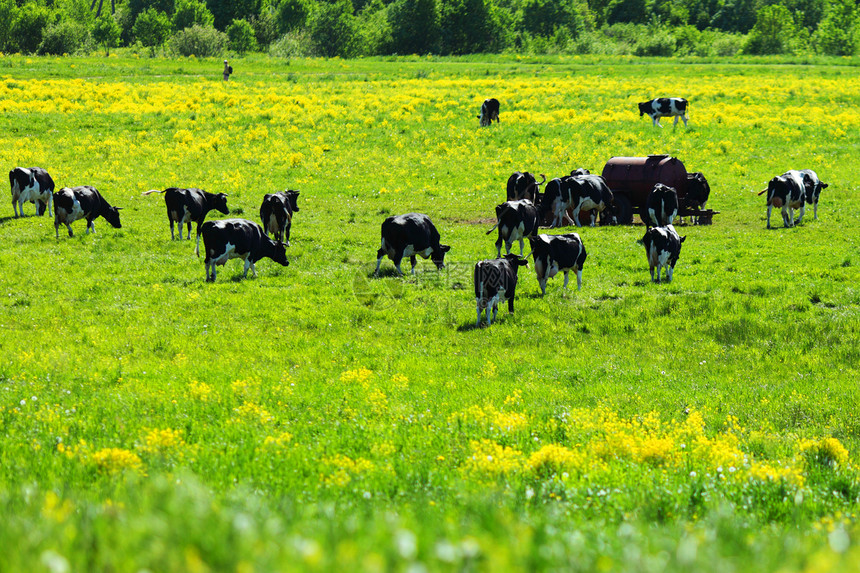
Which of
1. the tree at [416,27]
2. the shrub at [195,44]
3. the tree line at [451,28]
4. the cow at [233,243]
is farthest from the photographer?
the tree at [416,27]

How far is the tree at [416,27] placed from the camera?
336ft

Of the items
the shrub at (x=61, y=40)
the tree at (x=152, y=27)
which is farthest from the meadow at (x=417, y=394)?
the tree at (x=152, y=27)

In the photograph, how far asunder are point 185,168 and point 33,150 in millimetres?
7873

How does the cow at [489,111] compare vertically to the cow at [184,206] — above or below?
above

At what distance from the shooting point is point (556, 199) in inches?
1053

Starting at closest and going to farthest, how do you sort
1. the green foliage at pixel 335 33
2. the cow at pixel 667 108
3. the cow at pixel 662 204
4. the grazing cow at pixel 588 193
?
the cow at pixel 662 204, the grazing cow at pixel 588 193, the cow at pixel 667 108, the green foliage at pixel 335 33

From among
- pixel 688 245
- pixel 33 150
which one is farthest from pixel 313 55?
pixel 688 245

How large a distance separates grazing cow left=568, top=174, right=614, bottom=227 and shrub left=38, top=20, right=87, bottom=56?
72.7 metres

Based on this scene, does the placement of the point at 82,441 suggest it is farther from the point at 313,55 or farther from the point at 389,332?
the point at 313,55

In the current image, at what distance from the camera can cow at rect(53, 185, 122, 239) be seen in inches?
914

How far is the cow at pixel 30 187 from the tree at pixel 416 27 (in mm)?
82199

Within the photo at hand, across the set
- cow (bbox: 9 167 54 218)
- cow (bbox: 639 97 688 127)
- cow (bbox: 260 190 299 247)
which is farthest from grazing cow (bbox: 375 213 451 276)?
cow (bbox: 639 97 688 127)

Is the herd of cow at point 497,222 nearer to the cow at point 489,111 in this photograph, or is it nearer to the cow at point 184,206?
the cow at point 184,206

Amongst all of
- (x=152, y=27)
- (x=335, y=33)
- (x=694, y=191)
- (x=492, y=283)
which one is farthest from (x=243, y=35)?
(x=492, y=283)
